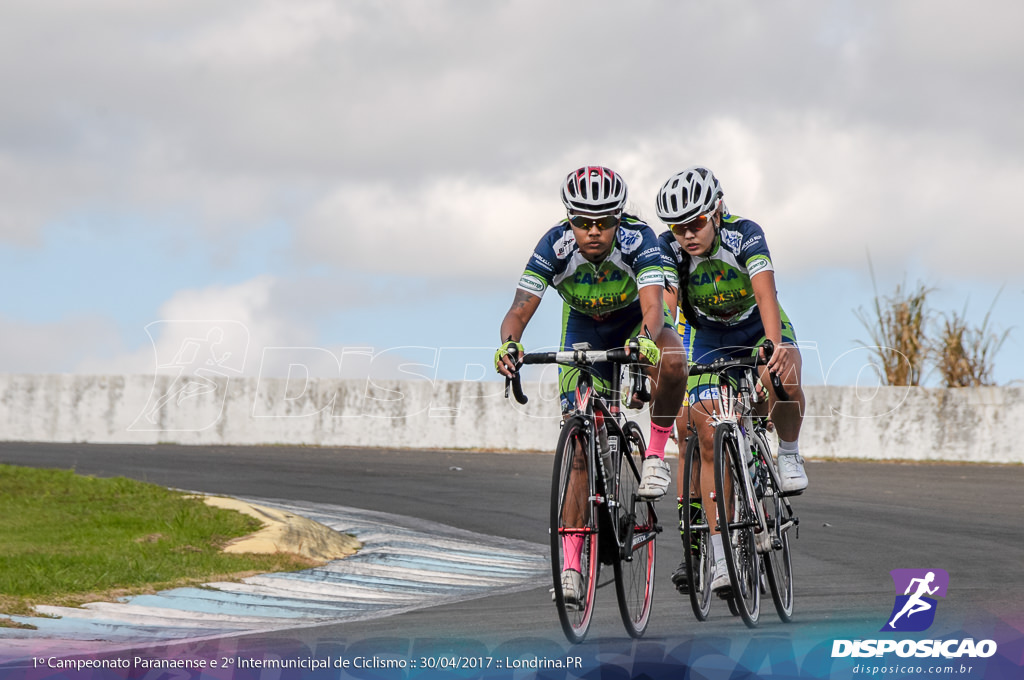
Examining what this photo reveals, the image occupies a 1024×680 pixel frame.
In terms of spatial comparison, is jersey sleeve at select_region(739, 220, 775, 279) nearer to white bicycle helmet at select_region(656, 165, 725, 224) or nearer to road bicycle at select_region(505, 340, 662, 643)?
white bicycle helmet at select_region(656, 165, 725, 224)

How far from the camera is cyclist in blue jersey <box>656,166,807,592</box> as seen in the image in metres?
7.05

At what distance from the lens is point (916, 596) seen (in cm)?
793

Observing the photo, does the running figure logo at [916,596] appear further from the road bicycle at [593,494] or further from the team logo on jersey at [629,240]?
the team logo on jersey at [629,240]

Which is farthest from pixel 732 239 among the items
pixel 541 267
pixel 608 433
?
pixel 608 433

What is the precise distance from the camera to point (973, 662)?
5.98 meters

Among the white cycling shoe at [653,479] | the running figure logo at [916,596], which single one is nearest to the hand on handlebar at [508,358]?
the white cycling shoe at [653,479]

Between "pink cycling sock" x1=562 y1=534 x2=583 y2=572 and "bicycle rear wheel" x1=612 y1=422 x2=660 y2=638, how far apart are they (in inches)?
17.4

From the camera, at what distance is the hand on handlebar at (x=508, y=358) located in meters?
6.44

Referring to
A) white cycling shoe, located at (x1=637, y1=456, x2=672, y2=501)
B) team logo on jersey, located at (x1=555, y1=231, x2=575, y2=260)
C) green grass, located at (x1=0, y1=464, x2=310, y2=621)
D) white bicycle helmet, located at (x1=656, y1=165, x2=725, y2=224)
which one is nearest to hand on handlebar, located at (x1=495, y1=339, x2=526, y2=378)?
team logo on jersey, located at (x1=555, y1=231, x2=575, y2=260)

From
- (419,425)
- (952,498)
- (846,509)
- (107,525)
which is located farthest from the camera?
(419,425)

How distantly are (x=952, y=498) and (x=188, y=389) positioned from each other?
15.0 metres

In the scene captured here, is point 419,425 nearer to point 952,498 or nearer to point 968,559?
point 952,498

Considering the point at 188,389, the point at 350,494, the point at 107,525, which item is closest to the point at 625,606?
the point at 107,525

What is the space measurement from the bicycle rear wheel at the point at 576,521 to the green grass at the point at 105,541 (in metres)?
3.53
